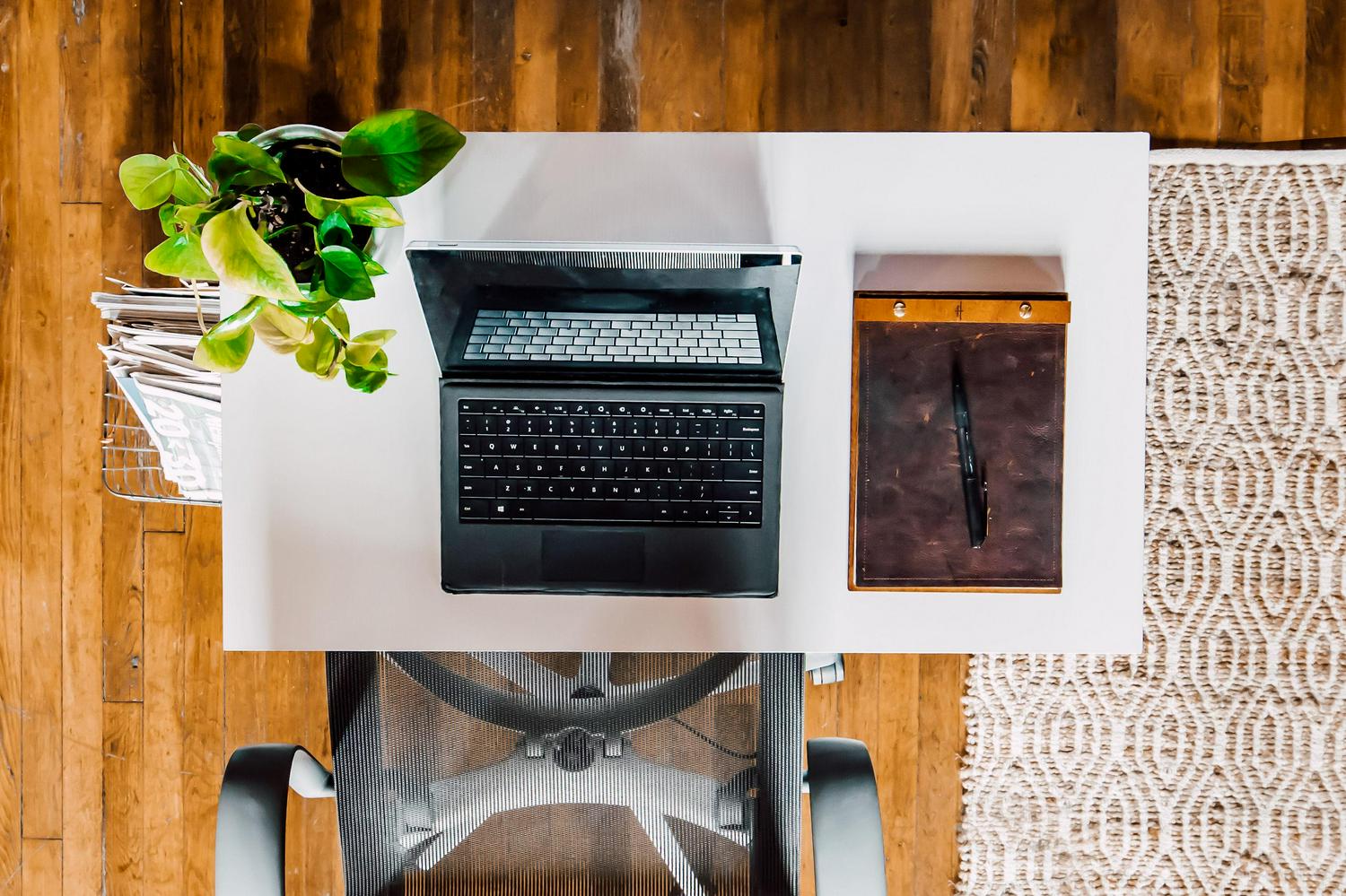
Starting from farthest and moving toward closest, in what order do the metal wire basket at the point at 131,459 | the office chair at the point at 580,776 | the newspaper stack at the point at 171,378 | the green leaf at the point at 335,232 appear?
the metal wire basket at the point at 131,459, the newspaper stack at the point at 171,378, the office chair at the point at 580,776, the green leaf at the point at 335,232

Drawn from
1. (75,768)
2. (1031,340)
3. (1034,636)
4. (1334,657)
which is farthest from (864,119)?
(75,768)

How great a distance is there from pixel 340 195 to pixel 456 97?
2.66ft

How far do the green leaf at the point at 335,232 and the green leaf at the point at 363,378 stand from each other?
0.10m

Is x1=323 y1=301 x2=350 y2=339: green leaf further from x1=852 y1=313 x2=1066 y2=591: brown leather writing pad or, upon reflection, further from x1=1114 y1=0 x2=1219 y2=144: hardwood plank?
x1=1114 y1=0 x2=1219 y2=144: hardwood plank

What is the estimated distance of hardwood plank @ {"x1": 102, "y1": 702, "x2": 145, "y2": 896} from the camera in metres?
1.46

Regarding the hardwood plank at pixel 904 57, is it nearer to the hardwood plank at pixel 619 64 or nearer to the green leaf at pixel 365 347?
the hardwood plank at pixel 619 64

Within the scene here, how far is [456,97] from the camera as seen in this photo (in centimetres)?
143

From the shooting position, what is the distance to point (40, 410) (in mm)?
1441

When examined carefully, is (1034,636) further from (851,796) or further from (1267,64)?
(1267,64)

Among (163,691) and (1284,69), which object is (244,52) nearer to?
(163,691)

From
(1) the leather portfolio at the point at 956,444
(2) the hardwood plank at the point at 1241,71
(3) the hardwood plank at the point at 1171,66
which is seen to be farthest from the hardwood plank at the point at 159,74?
(2) the hardwood plank at the point at 1241,71

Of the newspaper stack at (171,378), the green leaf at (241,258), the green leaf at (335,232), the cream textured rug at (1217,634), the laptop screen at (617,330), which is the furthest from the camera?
the cream textured rug at (1217,634)

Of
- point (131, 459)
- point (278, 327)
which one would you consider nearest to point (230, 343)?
point (278, 327)

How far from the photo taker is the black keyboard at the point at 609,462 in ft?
2.62
